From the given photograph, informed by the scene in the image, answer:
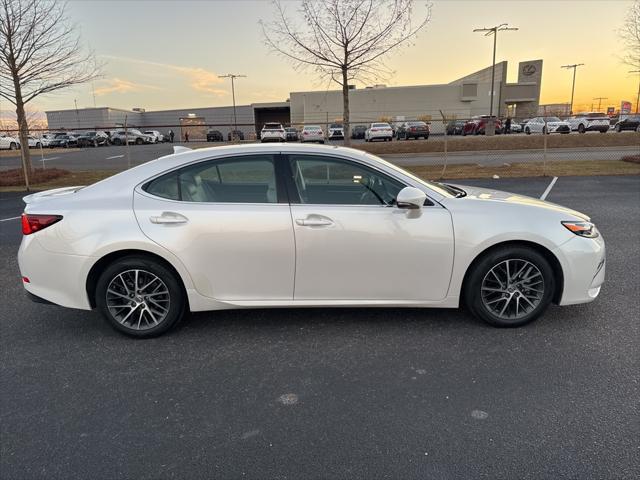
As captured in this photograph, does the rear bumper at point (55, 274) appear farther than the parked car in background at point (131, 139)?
No

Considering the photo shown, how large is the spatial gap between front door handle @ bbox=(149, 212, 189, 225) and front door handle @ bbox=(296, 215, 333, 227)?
0.90m

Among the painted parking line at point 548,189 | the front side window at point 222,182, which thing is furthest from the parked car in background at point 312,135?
the front side window at point 222,182

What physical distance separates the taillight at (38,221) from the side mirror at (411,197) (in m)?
2.70

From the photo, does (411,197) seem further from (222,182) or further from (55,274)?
(55,274)

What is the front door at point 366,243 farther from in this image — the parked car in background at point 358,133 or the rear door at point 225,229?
the parked car in background at point 358,133

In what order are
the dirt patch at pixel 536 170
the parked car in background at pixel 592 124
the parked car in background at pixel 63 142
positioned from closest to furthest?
the dirt patch at pixel 536 170
the parked car in background at pixel 592 124
the parked car in background at pixel 63 142

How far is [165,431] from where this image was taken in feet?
8.73

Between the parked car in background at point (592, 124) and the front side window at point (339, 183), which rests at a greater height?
the parked car in background at point (592, 124)

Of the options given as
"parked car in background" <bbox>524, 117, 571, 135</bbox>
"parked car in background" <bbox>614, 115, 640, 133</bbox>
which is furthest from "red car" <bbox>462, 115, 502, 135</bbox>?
"parked car in background" <bbox>614, 115, 640, 133</bbox>

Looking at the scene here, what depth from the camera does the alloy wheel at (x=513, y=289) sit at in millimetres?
3791

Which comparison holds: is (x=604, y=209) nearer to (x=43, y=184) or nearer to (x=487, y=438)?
(x=487, y=438)

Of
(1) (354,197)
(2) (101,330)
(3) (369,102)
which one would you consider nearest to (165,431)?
(2) (101,330)

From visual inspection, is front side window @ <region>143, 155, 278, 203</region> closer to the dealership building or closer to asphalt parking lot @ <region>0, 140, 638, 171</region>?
asphalt parking lot @ <region>0, 140, 638, 171</region>

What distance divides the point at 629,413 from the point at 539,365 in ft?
2.10
